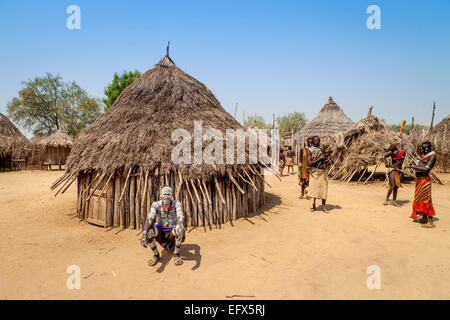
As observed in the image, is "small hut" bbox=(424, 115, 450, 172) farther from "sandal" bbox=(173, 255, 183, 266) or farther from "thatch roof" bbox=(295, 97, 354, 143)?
"sandal" bbox=(173, 255, 183, 266)

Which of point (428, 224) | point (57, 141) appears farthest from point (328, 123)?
point (57, 141)

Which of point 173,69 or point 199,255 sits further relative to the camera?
point 173,69

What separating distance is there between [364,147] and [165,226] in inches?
429

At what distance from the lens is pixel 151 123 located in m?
5.69

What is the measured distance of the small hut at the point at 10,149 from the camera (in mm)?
15836

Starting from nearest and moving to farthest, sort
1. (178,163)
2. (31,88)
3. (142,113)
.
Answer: (178,163) → (142,113) → (31,88)

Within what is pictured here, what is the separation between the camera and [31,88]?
27.1 metres

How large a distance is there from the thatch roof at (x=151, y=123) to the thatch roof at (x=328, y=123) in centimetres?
1307

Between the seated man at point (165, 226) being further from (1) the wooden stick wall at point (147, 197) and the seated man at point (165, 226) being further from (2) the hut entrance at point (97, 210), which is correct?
(2) the hut entrance at point (97, 210)

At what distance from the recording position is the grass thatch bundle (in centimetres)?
1070
